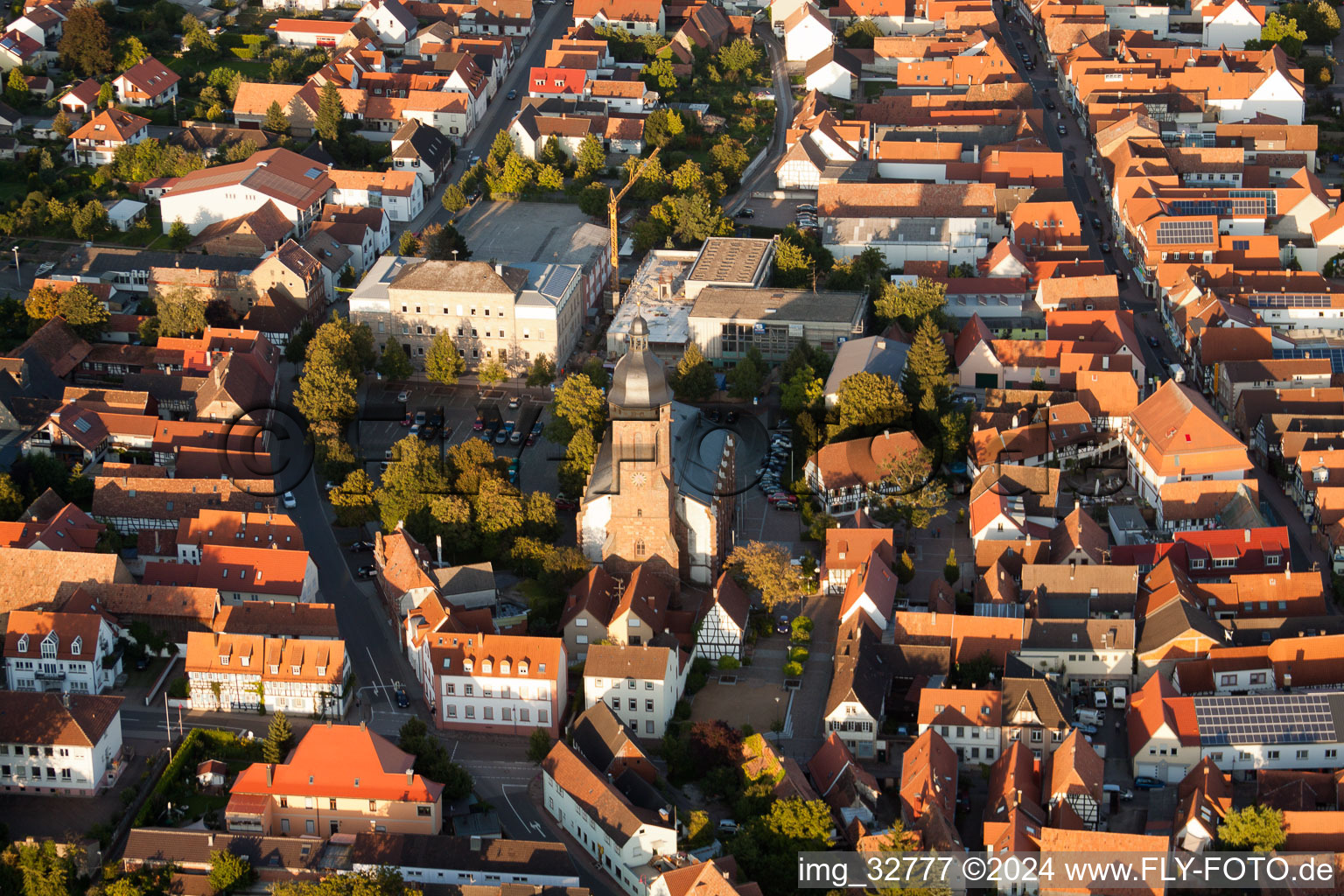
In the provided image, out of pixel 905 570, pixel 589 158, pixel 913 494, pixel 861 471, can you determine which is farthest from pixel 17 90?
pixel 905 570

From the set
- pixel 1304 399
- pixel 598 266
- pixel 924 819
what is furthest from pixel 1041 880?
pixel 598 266

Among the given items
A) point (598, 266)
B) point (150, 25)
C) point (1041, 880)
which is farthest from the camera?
point (150, 25)

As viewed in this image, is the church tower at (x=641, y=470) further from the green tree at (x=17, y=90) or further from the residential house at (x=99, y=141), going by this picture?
the green tree at (x=17, y=90)

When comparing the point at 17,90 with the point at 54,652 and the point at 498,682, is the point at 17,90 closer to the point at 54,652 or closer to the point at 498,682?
the point at 54,652

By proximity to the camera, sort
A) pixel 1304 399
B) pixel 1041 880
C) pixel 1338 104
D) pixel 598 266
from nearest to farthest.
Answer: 1. pixel 1041 880
2. pixel 1304 399
3. pixel 598 266
4. pixel 1338 104

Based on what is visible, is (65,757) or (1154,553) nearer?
(65,757)

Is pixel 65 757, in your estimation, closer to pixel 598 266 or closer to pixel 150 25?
pixel 598 266
